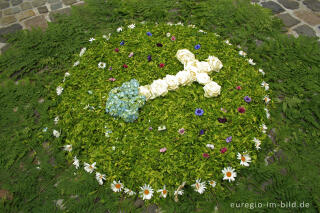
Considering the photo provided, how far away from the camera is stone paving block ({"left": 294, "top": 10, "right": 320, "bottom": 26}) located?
15.6 ft

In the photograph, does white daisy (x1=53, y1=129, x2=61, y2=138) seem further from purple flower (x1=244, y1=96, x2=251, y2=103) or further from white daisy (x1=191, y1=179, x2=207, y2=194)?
purple flower (x1=244, y1=96, x2=251, y2=103)

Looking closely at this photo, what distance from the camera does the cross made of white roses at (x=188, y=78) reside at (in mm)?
3482

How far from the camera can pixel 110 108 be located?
3.36 m

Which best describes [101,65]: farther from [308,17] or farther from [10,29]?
[308,17]

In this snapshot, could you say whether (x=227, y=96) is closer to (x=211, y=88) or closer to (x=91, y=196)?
(x=211, y=88)

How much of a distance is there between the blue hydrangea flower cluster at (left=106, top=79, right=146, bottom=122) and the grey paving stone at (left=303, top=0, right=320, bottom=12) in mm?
4622

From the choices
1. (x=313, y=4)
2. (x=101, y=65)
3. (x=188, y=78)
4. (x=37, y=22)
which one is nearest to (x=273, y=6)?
(x=313, y=4)

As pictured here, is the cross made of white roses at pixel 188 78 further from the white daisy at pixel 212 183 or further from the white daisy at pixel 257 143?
the white daisy at pixel 212 183

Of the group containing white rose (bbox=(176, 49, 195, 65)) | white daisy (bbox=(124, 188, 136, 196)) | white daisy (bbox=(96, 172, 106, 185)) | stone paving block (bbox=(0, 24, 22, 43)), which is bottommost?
white daisy (bbox=(124, 188, 136, 196))

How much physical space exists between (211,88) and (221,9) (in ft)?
8.08

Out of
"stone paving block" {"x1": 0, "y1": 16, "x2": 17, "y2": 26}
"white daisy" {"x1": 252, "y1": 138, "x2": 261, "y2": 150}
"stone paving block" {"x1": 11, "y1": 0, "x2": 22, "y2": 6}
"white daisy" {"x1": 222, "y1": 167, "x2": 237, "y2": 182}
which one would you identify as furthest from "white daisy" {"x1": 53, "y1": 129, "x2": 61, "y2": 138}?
"stone paving block" {"x1": 11, "y1": 0, "x2": 22, "y2": 6}

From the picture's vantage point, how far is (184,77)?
3.60m

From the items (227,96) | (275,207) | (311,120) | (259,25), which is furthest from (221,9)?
(275,207)

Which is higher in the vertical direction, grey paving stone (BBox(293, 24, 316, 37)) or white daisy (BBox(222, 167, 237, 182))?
grey paving stone (BBox(293, 24, 316, 37))
